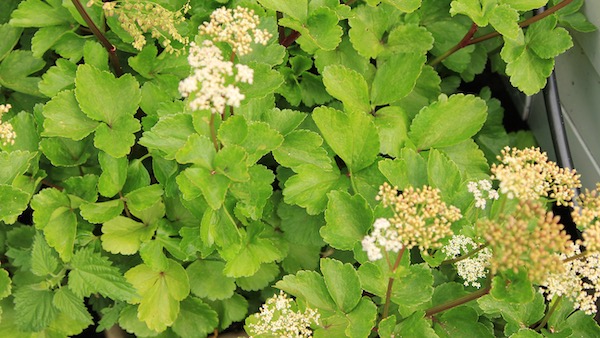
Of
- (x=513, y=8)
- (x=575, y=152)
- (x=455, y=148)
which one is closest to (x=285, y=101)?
(x=455, y=148)

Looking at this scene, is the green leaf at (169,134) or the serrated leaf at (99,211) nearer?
the green leaf at (169,134)

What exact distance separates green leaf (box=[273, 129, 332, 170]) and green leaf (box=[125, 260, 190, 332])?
0.34 m

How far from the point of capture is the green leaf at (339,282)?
1.08 metres

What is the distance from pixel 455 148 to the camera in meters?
1.35

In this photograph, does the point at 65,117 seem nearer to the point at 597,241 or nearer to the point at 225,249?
the point at 225,249

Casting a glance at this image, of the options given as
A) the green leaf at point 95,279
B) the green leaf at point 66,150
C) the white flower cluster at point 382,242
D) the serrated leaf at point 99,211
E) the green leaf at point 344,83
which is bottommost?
the green leaf at point 95,279

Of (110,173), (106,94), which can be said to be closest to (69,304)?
(110,173)

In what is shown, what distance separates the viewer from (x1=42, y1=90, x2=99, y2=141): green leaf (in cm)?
119

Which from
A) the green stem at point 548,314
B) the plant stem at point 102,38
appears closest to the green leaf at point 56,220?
the plant stem at point 102,38

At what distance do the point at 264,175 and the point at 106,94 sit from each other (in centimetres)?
37

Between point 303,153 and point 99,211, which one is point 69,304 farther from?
point 303,153

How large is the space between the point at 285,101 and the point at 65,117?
1.66 feet

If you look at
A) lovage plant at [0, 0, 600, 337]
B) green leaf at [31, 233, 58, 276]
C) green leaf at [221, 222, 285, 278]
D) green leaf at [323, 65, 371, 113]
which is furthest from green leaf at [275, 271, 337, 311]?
green leaf at [31, 233, 58, 276]

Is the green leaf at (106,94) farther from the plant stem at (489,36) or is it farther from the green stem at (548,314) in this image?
the green stem at (548,314)
